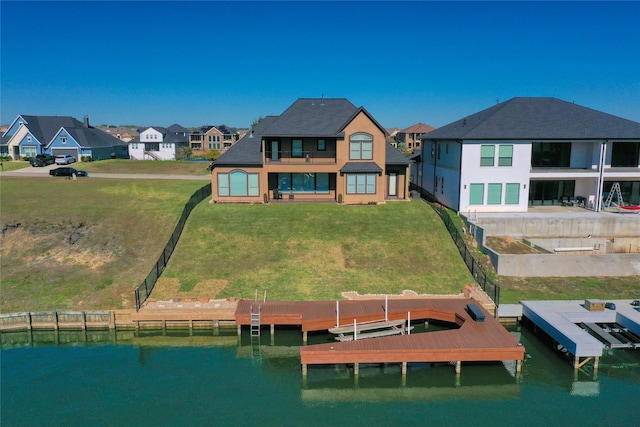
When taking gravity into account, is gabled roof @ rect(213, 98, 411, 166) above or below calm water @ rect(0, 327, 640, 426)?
above

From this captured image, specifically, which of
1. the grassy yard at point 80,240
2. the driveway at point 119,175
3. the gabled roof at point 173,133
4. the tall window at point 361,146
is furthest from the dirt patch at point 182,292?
the gabled roof at point 173,133

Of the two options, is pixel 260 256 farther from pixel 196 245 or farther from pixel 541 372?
pixel 541 372

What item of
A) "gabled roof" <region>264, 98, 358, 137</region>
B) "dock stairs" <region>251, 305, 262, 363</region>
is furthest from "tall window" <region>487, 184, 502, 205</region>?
"dock stairs" <region>251, 305, 262, 363</region>

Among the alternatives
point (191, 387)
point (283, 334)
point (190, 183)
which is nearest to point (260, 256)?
point (283, 334)

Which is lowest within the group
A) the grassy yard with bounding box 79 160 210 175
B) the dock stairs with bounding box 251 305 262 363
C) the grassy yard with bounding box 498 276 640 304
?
the dock stairs with bounding box 251 305 262 363

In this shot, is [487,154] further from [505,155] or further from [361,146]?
[361,146]

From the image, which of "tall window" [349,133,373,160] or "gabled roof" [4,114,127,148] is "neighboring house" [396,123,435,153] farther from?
"tall window" [349,133,373,160]
